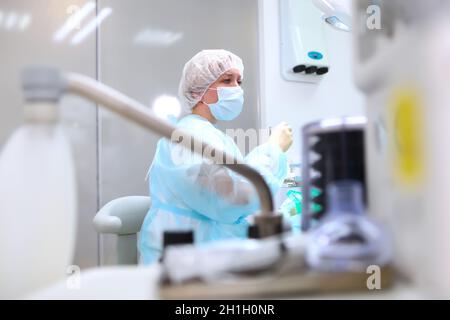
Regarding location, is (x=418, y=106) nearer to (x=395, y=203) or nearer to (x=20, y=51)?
(x=395, y=203)

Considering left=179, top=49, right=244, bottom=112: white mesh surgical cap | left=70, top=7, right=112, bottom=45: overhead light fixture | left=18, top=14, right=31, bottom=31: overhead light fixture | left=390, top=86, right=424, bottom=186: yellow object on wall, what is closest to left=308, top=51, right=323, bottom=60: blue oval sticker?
left=179, top=49, right=244, bottom=112: white mesh surgical cap

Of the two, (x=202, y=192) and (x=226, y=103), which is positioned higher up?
(x=226, y=103)

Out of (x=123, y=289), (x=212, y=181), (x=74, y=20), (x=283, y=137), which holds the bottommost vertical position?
(x=123, y=289)

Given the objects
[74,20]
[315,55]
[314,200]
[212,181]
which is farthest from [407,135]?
[74,20]

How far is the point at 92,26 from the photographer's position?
5.33 feet

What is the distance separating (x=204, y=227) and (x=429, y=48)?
2.59ft

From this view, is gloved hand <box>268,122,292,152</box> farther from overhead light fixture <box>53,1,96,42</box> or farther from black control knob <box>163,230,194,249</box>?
overhead light fixture <box>53,1,96,42</box>

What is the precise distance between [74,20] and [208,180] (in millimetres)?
1035

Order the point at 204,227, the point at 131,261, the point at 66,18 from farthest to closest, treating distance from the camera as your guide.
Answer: the point at 66,18 → the point at 131,261 → the point at 204,227

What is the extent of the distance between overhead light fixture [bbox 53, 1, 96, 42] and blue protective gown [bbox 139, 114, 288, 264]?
766 mm

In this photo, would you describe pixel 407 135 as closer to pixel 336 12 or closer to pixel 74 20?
pixel 336 12

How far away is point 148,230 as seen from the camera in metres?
1.11

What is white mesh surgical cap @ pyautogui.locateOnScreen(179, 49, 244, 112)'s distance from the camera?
1.26 m
